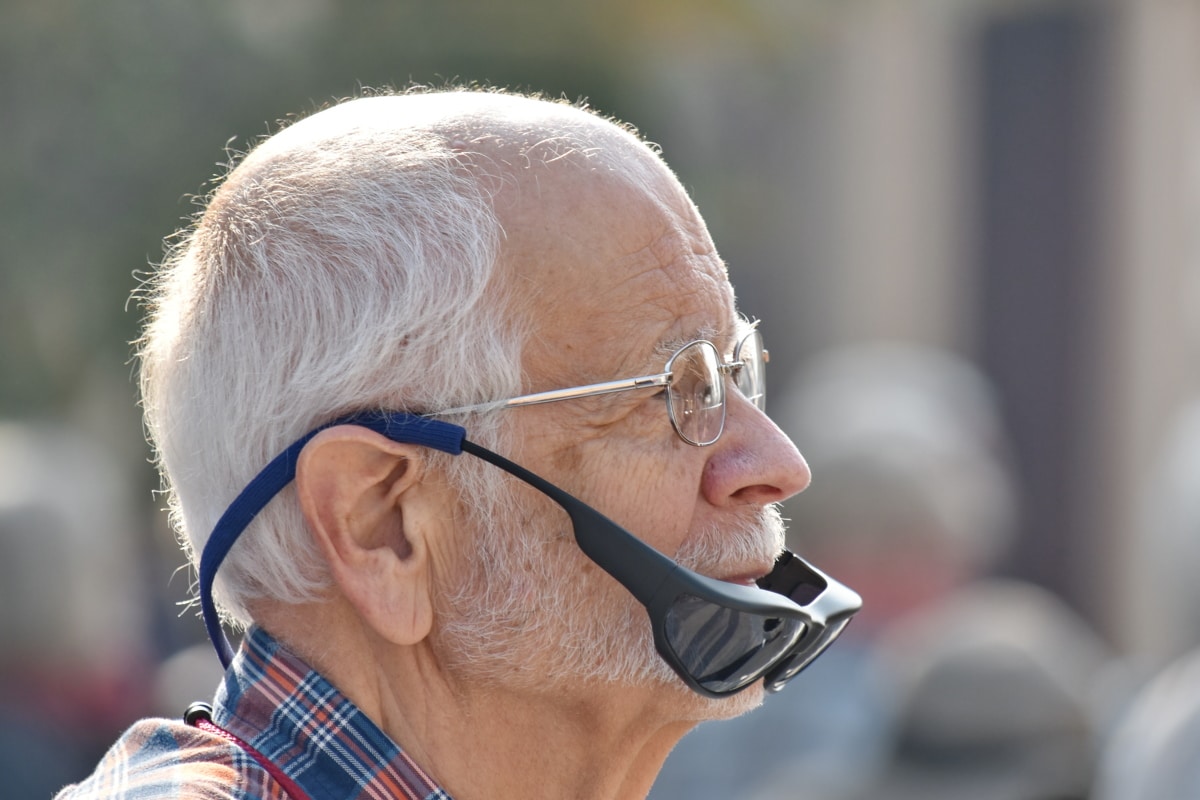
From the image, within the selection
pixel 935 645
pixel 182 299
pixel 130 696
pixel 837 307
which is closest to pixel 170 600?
pixel 130 696

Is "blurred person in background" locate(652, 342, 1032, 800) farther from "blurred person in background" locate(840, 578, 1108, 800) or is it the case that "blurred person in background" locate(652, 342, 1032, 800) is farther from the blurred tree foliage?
the blurred tree foliage

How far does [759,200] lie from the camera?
751cm

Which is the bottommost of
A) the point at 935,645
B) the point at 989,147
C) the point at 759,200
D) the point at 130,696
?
the point at 130,696

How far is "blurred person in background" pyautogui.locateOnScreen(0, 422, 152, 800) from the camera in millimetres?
4258

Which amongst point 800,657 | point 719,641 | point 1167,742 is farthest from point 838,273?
point 719,641

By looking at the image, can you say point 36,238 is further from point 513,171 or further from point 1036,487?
point 1036,487

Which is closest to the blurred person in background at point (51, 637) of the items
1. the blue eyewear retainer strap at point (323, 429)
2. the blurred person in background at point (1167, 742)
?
the blue eyewear retainer strap at point (323, 429)

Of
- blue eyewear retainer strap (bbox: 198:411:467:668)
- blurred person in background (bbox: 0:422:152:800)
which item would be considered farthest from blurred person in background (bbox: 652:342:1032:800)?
blue eyewear retainer strap (bbox: 198:411:467:668)

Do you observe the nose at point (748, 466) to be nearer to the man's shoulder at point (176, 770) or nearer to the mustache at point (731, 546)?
the mustache at point (731, 546)

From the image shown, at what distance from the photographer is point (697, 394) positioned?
220 cm

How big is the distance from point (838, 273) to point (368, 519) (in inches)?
419

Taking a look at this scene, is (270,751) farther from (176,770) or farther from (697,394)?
(697,394)

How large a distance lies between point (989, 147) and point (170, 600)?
24.5 ft

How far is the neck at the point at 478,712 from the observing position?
2.08 meters
